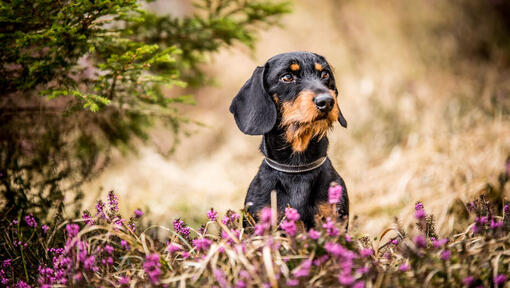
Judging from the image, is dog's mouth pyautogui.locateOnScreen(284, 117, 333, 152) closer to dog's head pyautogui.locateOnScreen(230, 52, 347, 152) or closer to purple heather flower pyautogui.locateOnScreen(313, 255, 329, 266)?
dog's head pyautogui.locateOnScreen(230, 52, 347, 152)

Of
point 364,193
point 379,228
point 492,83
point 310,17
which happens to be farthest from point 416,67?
point 379,228

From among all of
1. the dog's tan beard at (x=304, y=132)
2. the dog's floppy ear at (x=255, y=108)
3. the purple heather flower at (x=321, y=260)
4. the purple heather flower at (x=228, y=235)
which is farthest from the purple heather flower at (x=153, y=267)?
the dog's tan beard at (x=304, y=132)

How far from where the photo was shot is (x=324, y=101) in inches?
97.1

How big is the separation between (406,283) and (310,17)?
8837 millimetres

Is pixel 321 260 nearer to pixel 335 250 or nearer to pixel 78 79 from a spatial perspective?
pixel 335 250

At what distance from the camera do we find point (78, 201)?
381 centimetres

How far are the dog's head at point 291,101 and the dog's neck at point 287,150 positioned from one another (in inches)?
1.8

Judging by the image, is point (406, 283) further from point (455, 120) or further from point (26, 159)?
point (455, 120)

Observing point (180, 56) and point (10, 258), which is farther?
point (180, 56)

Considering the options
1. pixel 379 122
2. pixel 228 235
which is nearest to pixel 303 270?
pixel 228 235

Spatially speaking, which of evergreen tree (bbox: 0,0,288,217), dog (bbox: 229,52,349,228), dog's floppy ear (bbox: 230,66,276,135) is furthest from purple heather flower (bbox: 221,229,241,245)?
evergreen tree (bbox: 0,0,288,217)

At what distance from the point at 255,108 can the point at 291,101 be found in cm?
25

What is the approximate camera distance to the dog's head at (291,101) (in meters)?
2.53

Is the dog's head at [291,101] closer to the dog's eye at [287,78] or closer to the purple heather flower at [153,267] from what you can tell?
the dog's eye at [287,78]
